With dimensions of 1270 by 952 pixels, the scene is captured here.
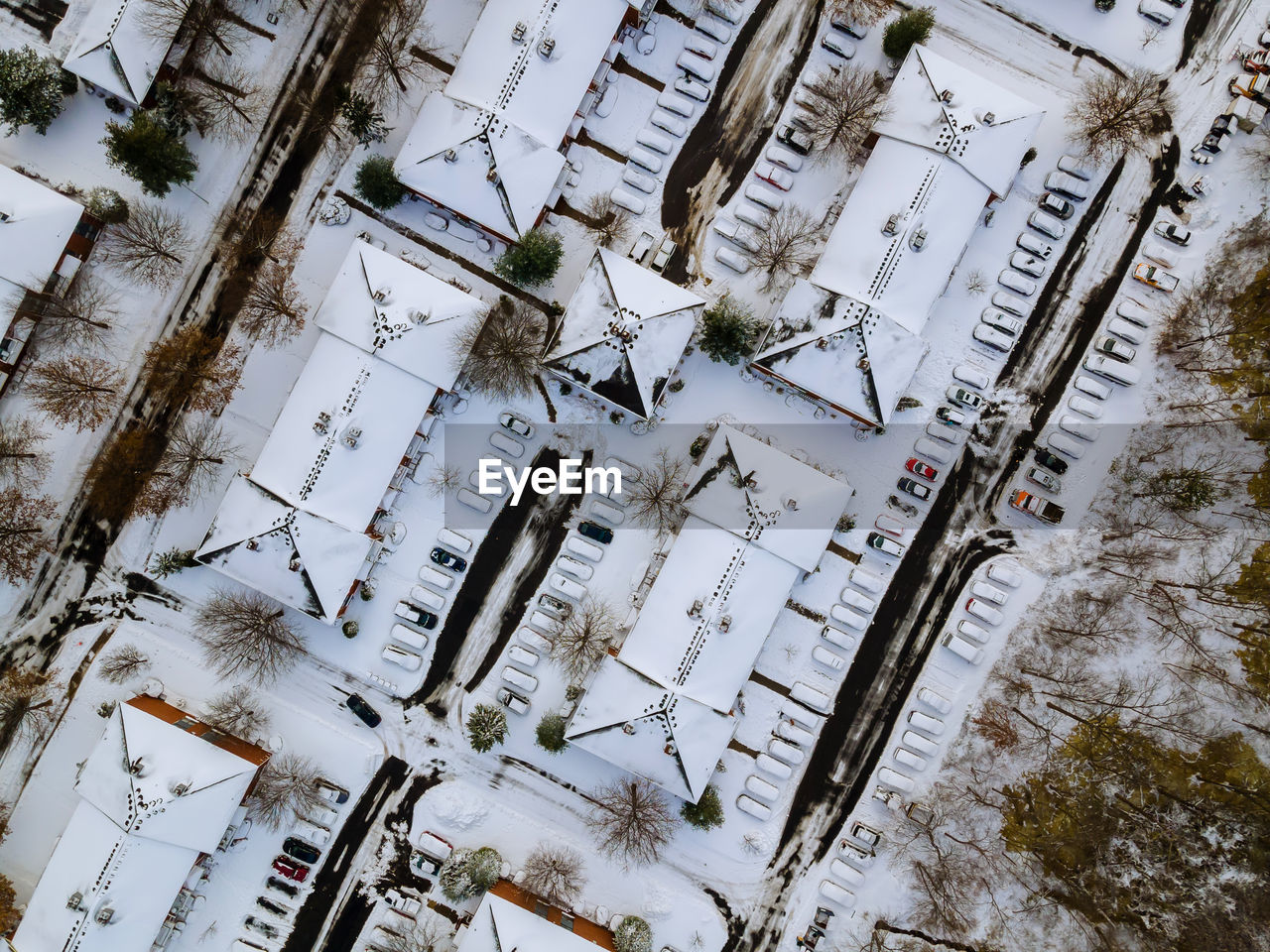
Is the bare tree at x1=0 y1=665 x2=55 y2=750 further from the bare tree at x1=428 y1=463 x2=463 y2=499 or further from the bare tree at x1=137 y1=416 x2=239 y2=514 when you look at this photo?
the bare tree at x1=428 y1=463 x2=463 y2=499

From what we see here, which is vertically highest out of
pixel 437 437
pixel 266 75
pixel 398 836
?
pixel 266 75

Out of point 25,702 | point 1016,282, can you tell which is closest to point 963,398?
point 1016,282

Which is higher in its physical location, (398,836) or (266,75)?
(266,75)

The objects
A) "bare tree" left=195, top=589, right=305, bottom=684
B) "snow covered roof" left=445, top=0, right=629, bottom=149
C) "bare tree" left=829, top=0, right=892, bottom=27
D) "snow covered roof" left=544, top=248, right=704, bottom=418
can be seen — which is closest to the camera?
"snow covered roof" left=445, top=0, right=629, bottom=149

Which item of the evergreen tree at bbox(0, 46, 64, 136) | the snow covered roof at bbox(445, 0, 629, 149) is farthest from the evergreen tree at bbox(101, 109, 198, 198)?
the snow covered roof at bbox(445, 0, 629, 149)

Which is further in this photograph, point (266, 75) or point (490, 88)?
point (266, 75)

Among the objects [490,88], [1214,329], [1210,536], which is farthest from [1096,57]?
[490,88]

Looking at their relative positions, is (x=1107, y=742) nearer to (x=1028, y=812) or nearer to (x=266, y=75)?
(x=1028, y=812)

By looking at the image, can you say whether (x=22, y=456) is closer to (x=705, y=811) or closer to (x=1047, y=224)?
(x=705, y=811)

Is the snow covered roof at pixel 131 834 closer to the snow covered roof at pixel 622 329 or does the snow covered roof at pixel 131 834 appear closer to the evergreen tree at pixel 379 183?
the snow covered roof at pixel 622 329
